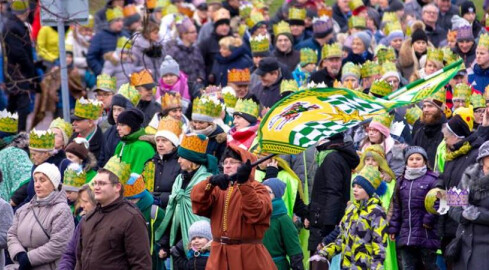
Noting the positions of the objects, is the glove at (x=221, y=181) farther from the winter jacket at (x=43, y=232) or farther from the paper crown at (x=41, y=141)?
the paper crown at (x=41, y=141)

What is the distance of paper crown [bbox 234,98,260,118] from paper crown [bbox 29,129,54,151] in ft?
7.07

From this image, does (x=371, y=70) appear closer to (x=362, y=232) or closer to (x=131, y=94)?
(x=131, y=94)

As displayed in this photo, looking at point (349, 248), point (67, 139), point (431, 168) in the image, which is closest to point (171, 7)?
point (67, 139)

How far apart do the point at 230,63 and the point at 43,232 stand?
8.68 meters

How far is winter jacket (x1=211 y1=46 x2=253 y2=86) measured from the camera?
22.8m

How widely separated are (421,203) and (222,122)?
2906 millimetres

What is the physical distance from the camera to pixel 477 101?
16625 mm

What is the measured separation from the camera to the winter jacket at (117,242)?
12.9m

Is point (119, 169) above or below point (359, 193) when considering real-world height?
above

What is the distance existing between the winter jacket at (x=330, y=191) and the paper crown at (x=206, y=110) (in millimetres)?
1461

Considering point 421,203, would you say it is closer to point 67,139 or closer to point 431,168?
point 431,168

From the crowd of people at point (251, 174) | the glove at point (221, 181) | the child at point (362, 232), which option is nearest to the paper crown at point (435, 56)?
the crowd of people at point (251, 174)

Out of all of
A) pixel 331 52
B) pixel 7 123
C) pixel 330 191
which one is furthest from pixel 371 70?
pixel 7 123

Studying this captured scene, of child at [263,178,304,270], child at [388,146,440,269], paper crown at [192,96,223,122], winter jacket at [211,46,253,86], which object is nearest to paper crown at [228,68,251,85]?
paper crown at [192,96,223,122]
